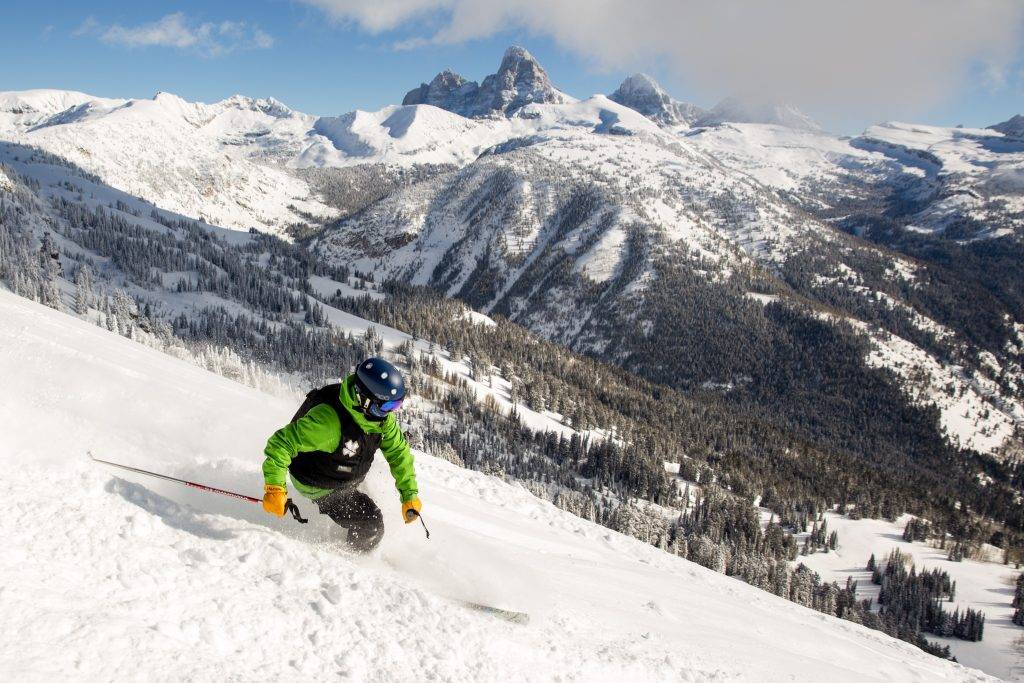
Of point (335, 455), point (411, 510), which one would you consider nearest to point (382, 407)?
point (335, 455)

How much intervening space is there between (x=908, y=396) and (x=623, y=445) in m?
141

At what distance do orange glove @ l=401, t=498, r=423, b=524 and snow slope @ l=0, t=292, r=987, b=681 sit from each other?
84 centimetres

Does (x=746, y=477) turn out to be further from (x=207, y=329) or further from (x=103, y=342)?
(x=103, y=342)

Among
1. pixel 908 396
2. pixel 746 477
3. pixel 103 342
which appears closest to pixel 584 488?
pixel 746 477

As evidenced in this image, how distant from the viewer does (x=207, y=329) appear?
109 m

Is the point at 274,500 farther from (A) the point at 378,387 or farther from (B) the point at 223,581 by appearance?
(A) the point at 378,387

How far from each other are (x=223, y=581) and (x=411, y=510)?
3.17 meters

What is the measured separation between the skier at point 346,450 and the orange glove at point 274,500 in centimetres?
1

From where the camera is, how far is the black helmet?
8.51 m

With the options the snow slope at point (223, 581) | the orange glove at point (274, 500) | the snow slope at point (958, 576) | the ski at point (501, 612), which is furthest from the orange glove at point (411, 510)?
the snow slope at point (958, 576)

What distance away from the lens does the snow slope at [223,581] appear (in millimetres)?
6090

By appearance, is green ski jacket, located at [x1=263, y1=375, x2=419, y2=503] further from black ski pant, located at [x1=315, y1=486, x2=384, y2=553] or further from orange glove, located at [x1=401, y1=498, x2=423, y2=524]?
orange glove, located at [x1=401, y1=498, x2=423, y2=524]

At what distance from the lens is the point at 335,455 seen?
9.12m

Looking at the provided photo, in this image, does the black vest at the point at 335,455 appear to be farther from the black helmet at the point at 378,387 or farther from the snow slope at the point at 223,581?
the snow slope at the point at 223,581
